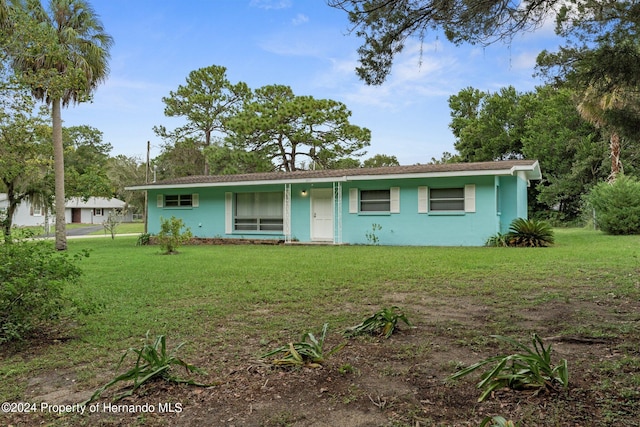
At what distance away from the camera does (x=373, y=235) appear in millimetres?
14969

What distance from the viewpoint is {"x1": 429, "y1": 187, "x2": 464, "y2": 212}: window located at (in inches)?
550

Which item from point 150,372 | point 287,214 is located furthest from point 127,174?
point 150,372

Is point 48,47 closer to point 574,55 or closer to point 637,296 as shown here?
point 574,55

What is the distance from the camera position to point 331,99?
26203mm

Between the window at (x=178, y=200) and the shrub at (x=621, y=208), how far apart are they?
656 inches

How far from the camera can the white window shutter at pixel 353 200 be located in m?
15.2

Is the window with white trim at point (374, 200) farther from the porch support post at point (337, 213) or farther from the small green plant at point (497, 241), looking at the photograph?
the small green plant at point (497, 241)

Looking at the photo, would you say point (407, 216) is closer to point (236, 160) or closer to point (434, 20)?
point (434, 20)

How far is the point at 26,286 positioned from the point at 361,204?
12.3 m

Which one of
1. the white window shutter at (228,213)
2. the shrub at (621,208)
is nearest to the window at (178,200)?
the white window shutter at (228,213)

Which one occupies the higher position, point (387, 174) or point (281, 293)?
point (387, 174)

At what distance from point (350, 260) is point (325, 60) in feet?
20.5

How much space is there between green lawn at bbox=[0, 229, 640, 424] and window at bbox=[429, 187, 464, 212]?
335cm

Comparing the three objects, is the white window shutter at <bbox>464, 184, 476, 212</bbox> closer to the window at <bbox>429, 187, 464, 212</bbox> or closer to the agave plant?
the window at <bbox>429, 187, 464, 212</bbox>
